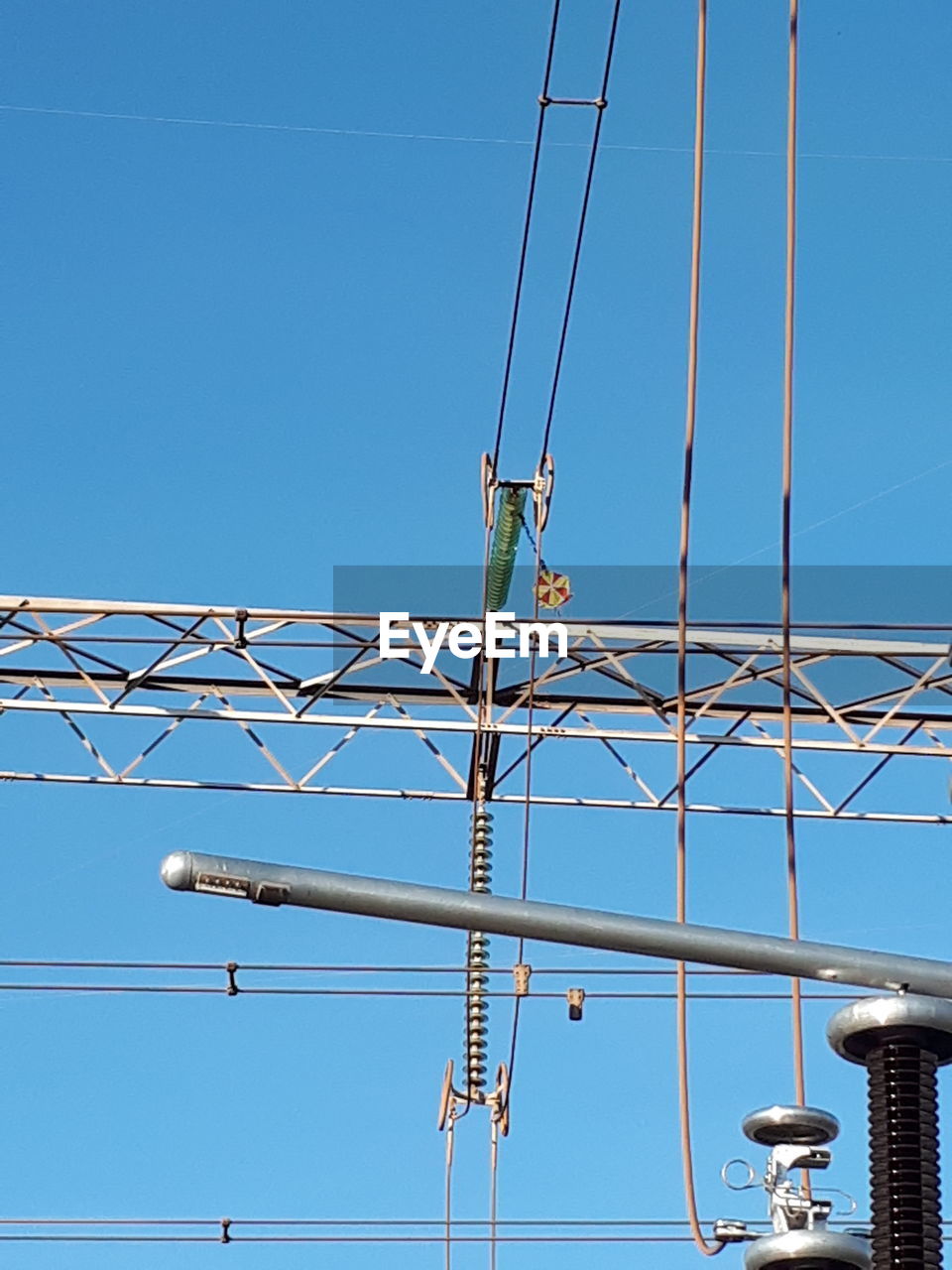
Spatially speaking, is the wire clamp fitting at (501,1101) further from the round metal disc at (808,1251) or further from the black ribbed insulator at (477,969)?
the round metal disc at (808,1251)

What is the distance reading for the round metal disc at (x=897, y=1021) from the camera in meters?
3.67

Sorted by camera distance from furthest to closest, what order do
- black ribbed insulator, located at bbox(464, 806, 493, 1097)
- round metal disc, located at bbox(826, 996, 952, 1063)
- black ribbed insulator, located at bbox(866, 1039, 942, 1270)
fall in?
black ribbed insulator, located at bbox(464, 806, 493, 1097) < round metal disc, located at bbox(826, 996, 952, 1063) < black ribbed insulator, located at bbox(866, 1039, 942, 1270)

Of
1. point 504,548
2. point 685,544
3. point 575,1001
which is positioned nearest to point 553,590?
point 504,548

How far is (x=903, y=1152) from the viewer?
12.1ft

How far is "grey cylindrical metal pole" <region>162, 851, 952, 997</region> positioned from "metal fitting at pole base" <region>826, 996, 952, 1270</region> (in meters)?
0.14

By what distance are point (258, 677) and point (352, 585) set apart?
4.58ft

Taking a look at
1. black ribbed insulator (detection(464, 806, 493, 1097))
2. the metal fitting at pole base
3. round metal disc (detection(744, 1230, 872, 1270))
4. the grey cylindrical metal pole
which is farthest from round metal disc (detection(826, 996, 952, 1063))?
black ribbed insulator (detection(464, 806, 493, 1097))

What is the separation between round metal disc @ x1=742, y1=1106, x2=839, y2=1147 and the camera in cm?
409

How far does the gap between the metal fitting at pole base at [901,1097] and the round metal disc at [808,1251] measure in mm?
168

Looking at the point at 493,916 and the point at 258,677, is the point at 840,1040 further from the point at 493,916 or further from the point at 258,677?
the point at 258,677

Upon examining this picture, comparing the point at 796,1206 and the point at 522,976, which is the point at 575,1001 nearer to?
the point at 522,976

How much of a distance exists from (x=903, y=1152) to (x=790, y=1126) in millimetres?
460

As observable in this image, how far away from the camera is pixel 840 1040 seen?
3.75m

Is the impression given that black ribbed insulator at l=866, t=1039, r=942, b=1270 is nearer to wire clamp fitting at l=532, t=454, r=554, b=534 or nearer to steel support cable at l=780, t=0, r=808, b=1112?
steel support cable at l=780, t=0, r=808, b=1112
